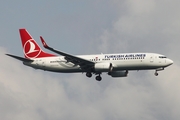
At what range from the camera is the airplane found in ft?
310

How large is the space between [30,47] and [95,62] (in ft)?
50.3

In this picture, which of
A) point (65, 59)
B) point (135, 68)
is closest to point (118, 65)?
point (135, 68)

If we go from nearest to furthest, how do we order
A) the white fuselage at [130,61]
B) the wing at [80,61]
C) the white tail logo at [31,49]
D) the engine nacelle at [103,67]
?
the white fuselage at [130,61] < the wing at [80,61] < the engine nacelle at [103,67] < the white tail logo at [31,49]

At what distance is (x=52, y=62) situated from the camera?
101 meters

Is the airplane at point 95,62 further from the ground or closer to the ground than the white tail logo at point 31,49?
closer to the ground

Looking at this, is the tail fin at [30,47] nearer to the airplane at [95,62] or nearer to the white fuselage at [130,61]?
the airplane at [95,62]

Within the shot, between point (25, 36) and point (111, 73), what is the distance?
1829cm

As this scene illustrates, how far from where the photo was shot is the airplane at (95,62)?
94.6 m

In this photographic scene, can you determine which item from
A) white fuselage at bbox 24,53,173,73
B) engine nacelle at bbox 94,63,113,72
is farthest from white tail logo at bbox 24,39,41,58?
engine nacelle at bbox 94,63,113,72

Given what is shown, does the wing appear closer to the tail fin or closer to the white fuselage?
the white fuselage

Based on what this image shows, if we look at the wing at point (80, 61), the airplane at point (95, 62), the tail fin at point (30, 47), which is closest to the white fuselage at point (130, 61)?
the airplane at point (95, 62)

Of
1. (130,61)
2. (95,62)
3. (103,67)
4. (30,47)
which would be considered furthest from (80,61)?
(30,47)

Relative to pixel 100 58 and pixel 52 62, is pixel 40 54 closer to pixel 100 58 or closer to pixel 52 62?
pixel 52 62

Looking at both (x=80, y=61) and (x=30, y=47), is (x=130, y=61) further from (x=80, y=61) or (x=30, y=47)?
(x=30, y=47)
